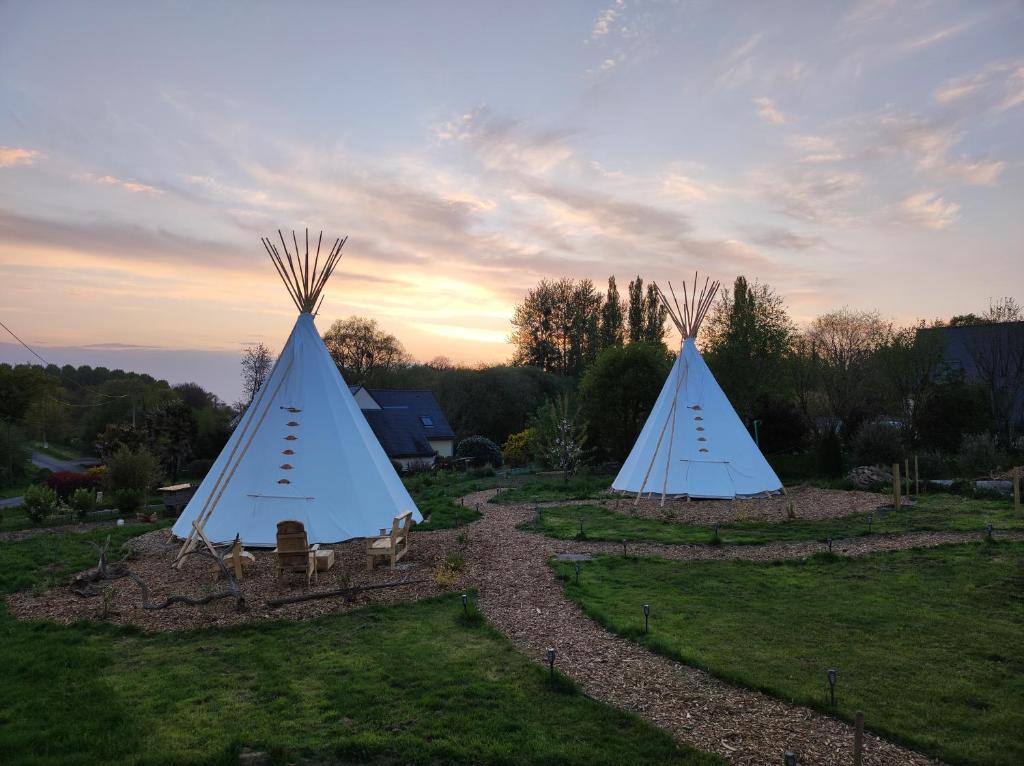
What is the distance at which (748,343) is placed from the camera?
2309 cm

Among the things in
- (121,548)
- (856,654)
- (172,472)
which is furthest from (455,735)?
(172,472)

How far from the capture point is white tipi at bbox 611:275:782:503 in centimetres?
1447

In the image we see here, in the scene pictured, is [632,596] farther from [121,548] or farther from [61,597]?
[121,548]

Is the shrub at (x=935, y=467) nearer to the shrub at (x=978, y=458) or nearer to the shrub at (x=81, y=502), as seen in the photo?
the shrub at (x=978, y=458)

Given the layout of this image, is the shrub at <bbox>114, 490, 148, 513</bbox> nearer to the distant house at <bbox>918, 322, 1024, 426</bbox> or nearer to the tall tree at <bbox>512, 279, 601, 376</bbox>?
the distant house at <bbox>918, 322, 1024, 426</bbox>

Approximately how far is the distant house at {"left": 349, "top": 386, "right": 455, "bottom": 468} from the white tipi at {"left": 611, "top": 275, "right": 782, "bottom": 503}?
12313 mm

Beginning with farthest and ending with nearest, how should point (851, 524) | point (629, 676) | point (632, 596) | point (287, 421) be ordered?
point (851, 524), point (287, 421), point (632, 596), point (629, 676)

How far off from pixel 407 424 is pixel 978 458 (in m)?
21.2

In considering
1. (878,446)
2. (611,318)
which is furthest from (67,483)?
(611,318)

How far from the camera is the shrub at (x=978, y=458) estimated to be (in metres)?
15.8

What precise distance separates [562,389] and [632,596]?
92.7ft

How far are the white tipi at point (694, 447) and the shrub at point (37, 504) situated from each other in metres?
13.0

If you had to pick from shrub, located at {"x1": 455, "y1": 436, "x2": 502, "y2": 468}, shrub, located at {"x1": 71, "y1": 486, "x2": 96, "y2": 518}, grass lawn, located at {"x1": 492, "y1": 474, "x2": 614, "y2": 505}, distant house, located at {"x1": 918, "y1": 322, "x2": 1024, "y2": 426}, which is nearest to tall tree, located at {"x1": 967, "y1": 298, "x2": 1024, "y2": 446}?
distant house, located at {"x1": 918, "y1": 322, "x2": 1024, "y2": 426}

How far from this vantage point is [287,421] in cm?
1022
